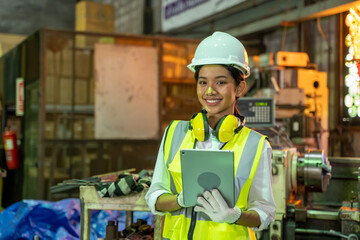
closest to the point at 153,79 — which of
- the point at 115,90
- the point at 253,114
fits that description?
the point at 115,90

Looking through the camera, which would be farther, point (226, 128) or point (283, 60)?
point (283, 60)

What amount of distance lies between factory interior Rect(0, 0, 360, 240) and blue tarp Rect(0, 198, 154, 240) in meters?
0.01

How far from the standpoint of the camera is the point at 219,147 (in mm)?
1796

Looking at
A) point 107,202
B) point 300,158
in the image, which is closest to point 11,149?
point 107,202

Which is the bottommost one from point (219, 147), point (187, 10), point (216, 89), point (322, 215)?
point (322, 215)

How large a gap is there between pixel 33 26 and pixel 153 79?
266 inches

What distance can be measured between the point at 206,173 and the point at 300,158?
225cm

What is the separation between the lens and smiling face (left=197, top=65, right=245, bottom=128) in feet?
5.90

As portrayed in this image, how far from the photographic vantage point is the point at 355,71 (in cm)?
363

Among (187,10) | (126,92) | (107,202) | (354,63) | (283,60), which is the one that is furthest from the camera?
(187,10)

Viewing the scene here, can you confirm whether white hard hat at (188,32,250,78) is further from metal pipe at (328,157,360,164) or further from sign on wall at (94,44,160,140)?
sign on wall at (94,44,160,140)

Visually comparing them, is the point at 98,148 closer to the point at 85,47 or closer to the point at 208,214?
the point at 85,47

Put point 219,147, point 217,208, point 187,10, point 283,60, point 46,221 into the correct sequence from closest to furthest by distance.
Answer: point 217,208 → point 219,147 → point 46,221 → point 283,60 → point 187,10

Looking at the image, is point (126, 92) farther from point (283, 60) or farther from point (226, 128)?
point (226, 128)
